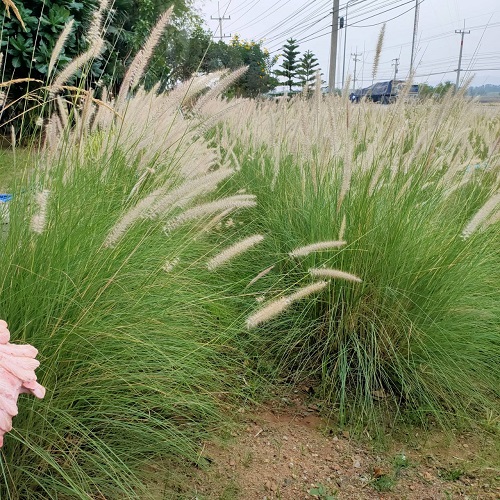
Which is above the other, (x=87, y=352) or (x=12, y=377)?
(x=12, y=377)

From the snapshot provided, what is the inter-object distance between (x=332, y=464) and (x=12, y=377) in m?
1.19

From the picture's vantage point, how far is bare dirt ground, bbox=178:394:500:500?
Result: 1649mm

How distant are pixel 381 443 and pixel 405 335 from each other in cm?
43

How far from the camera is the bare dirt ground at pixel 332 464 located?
1.65 metres

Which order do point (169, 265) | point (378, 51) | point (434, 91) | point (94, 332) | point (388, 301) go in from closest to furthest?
point (94, 332)
point (169, 265)
point (388, 301)
point (378, 51)
point (434, 91)

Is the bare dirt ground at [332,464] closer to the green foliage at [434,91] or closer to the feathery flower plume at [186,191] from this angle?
the feathery flower plume at [186,191]

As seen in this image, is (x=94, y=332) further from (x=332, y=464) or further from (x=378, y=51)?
(x=378, y=51)

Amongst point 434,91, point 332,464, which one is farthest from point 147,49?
point 434,91

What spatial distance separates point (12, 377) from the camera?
38.9 inches

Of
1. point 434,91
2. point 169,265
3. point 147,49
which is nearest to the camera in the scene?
point 169,265

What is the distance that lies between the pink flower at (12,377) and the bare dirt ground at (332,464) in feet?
2.30

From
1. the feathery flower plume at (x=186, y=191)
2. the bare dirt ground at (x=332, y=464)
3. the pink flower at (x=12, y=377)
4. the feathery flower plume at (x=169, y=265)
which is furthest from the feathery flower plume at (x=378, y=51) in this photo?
the pink flower at (x=12, y=377)

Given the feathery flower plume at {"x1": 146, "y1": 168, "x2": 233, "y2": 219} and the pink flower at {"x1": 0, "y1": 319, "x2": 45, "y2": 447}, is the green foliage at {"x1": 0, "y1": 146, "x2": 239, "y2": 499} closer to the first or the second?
the feathery flower plume at {"x1": 146, "y1": 168, "x2": 233, "y2": 219}

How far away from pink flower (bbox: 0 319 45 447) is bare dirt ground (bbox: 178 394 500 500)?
0.70m
